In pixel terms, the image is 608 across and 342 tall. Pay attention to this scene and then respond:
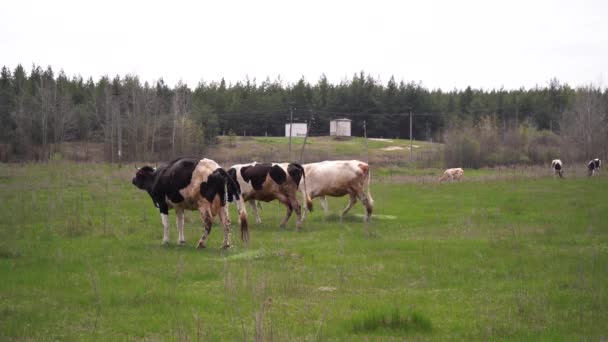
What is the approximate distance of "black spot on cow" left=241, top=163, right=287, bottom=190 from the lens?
20.5m

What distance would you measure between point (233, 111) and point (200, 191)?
302ft

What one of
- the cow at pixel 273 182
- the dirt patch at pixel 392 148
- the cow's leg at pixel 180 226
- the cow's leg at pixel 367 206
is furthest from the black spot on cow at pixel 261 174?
the dirt patch at pixel 392 148

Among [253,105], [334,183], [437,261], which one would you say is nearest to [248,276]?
[437,261]

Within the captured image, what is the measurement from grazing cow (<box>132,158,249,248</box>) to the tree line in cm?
4658

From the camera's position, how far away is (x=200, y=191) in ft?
50.3

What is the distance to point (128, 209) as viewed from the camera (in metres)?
24.1

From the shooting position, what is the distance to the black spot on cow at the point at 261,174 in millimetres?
20547

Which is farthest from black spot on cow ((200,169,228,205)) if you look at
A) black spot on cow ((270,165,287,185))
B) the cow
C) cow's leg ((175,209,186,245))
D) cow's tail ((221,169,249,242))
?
black spot on cow ((270,165,287,185))

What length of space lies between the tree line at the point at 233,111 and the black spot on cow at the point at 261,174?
42141 millimetres

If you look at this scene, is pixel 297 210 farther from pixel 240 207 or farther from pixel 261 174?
pixel 240 207

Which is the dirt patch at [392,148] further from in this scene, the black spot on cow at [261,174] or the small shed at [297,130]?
the black spot on cow at [261,174]

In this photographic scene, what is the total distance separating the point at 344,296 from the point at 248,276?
190 cm

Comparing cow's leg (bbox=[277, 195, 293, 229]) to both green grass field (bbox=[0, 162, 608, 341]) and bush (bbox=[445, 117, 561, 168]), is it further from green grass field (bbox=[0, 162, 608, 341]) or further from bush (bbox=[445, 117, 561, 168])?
bush (bbox=[445, 117, 561, 168])

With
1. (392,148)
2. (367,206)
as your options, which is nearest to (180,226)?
(367,206)
